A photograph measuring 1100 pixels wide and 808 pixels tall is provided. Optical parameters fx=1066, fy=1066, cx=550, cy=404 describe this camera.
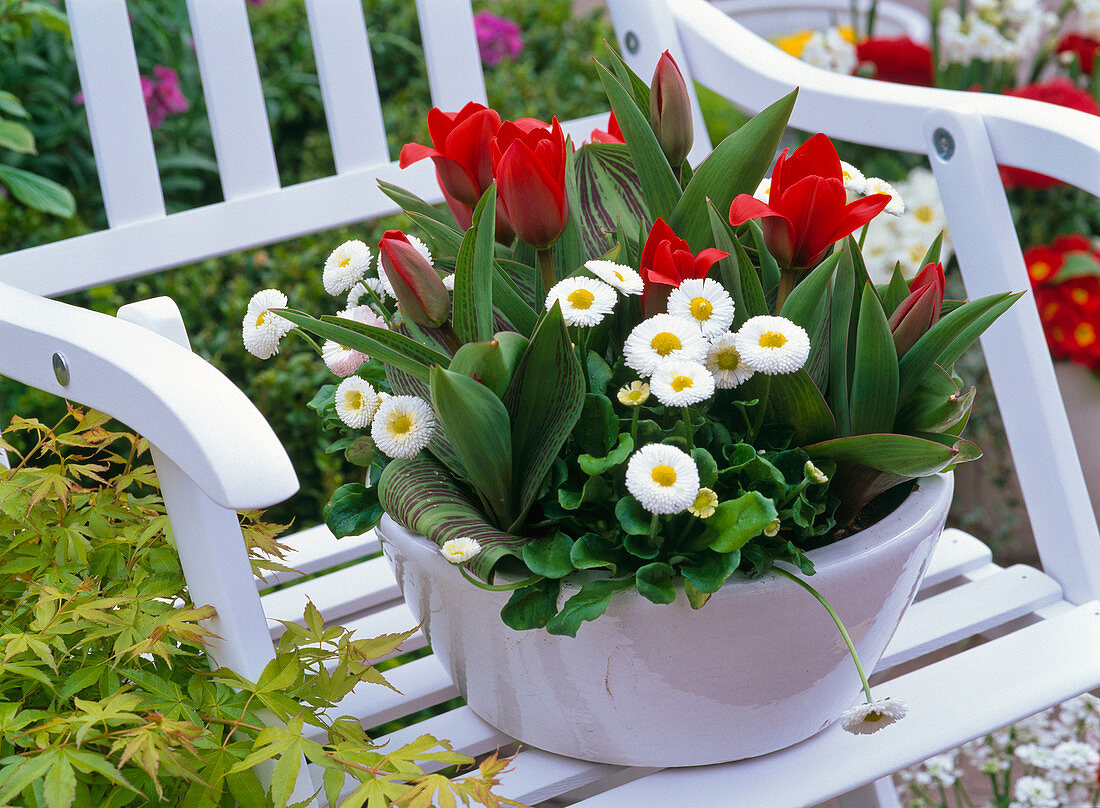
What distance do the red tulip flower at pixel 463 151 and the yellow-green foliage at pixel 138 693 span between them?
24 cm

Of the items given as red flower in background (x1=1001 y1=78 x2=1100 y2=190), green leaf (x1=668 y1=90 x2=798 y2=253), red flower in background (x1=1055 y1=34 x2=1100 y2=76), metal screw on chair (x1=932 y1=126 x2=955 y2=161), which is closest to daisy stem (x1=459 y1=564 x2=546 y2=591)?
green leaf (x1=668 y1=90 x2=798 y2=253)

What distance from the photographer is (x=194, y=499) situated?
21.4 inches

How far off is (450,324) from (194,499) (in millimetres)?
158

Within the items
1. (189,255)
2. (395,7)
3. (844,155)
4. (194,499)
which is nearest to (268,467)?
(194,499)

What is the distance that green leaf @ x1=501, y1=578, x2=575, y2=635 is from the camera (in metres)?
0.52

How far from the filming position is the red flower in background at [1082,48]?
1889 mm

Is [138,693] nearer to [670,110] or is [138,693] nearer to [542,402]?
[542,402]

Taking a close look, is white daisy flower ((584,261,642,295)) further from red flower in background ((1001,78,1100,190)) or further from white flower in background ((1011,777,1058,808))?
red flower in background ((1001,78,1100,190))

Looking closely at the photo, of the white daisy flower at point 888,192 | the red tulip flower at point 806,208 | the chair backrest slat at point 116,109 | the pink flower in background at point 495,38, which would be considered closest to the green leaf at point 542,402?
the red tulip flower at point 806,208

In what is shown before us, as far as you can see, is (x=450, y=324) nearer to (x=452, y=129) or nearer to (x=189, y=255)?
(x=452, y=129)

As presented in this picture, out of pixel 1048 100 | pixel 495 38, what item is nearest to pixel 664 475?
pixel 1048 100

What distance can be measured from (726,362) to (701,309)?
0.10 feet

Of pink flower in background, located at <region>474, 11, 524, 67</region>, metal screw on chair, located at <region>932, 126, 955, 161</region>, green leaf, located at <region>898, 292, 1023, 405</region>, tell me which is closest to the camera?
green leaf, located at <region>898, 292, 1023, 405</region>

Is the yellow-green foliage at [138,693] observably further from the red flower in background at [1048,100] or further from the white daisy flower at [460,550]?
the red flower in background at [1048,100]
